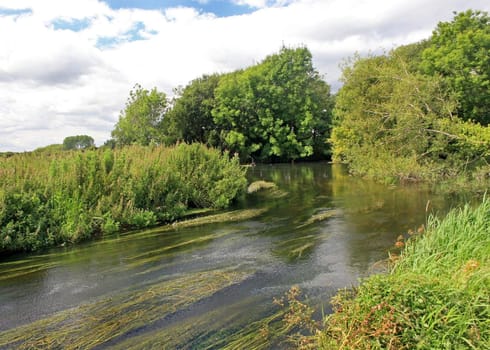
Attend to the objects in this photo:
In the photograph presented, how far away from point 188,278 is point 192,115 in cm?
3732

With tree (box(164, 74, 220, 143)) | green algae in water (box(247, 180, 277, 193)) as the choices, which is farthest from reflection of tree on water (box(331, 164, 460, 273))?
tree (box(164, 74, 220, 143))

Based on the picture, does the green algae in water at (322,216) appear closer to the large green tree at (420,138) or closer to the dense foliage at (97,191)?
the dense foliage at (97,191)

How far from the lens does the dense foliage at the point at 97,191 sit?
10.6 metres

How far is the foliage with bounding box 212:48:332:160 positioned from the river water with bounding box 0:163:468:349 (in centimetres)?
3053

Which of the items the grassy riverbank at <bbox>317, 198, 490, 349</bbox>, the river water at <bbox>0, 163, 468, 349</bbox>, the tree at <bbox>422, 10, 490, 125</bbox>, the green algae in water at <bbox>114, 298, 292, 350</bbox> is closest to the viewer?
the grassy riverbank at <bbox>317, 198, 490, 349</bbox>

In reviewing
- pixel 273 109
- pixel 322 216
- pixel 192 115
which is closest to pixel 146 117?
pixel 192 115

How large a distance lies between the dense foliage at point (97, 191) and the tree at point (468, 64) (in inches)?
595

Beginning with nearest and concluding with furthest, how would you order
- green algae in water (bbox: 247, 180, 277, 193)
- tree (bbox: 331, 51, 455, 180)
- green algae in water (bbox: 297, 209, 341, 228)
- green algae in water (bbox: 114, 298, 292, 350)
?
green algae in water (bbox: 114, 298, 292, 350) < green algae in water (bbox: 297, 209, 341, 228) < tree (bbox: 331, 51, 455, 180) < green algae in water (bbox: 247, 180, 277, 193)

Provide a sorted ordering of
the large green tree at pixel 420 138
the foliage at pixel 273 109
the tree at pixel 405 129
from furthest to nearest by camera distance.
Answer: the foliage at pixel 273 109 < the tree at pixel 405 129 < the large green tree at pixel 420 138

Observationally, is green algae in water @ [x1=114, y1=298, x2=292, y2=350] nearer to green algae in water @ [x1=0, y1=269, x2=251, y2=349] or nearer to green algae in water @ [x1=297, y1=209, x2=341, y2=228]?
green algae in water @ [x1=0, y1=269, x2=251, y2=349]

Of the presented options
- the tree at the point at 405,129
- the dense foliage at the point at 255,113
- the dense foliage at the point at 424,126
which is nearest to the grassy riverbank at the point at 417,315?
the dense foliage at the point at 424,126

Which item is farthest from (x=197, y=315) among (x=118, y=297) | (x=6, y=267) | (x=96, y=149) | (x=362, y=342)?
(x=96, y=149)

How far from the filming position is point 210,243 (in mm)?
10742

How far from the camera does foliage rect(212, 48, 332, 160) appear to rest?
1713 inches
